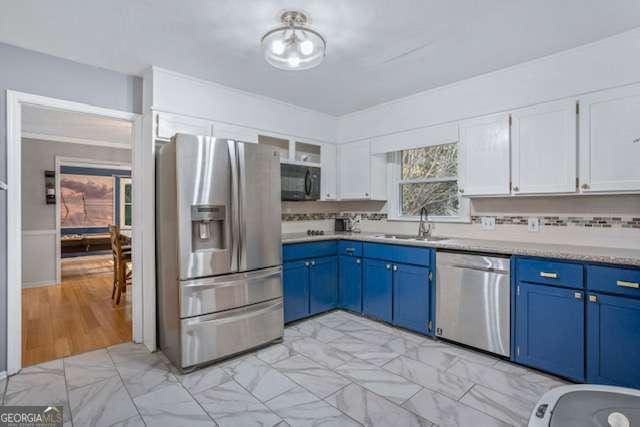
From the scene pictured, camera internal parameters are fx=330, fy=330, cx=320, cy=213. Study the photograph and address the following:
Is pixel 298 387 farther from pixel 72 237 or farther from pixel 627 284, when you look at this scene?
pixel 72 237

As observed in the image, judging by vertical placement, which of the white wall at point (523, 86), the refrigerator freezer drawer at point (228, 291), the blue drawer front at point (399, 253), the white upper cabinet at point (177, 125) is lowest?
the refrigerator freezer drawer at point (228, 291)

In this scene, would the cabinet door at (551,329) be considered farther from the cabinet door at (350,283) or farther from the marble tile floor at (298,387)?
the cabinet door at (350,283)

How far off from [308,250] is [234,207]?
108cm

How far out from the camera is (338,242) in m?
3.75

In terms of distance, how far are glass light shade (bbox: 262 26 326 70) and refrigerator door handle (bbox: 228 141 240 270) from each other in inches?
30.8

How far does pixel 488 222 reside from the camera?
10.2 ft

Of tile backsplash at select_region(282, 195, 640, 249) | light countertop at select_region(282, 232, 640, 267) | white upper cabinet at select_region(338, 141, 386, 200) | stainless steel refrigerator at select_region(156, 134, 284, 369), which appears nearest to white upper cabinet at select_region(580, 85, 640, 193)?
tile backsplash at select_region(282, 195, 640, 249)

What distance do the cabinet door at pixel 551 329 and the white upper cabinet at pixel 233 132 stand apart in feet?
8.96

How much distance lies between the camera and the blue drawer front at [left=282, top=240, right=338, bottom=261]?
327cm

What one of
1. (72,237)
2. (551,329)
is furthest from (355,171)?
(72,237)

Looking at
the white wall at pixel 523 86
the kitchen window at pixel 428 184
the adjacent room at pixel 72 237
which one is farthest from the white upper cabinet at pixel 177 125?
the kitchen window at pixel 428 184

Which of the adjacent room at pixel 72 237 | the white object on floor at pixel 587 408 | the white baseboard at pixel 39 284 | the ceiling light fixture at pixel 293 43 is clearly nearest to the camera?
the white object on floor at pixel 587 408

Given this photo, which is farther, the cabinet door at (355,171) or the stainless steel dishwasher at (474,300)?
the cabinet door at (355,171)

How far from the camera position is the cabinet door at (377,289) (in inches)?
129
